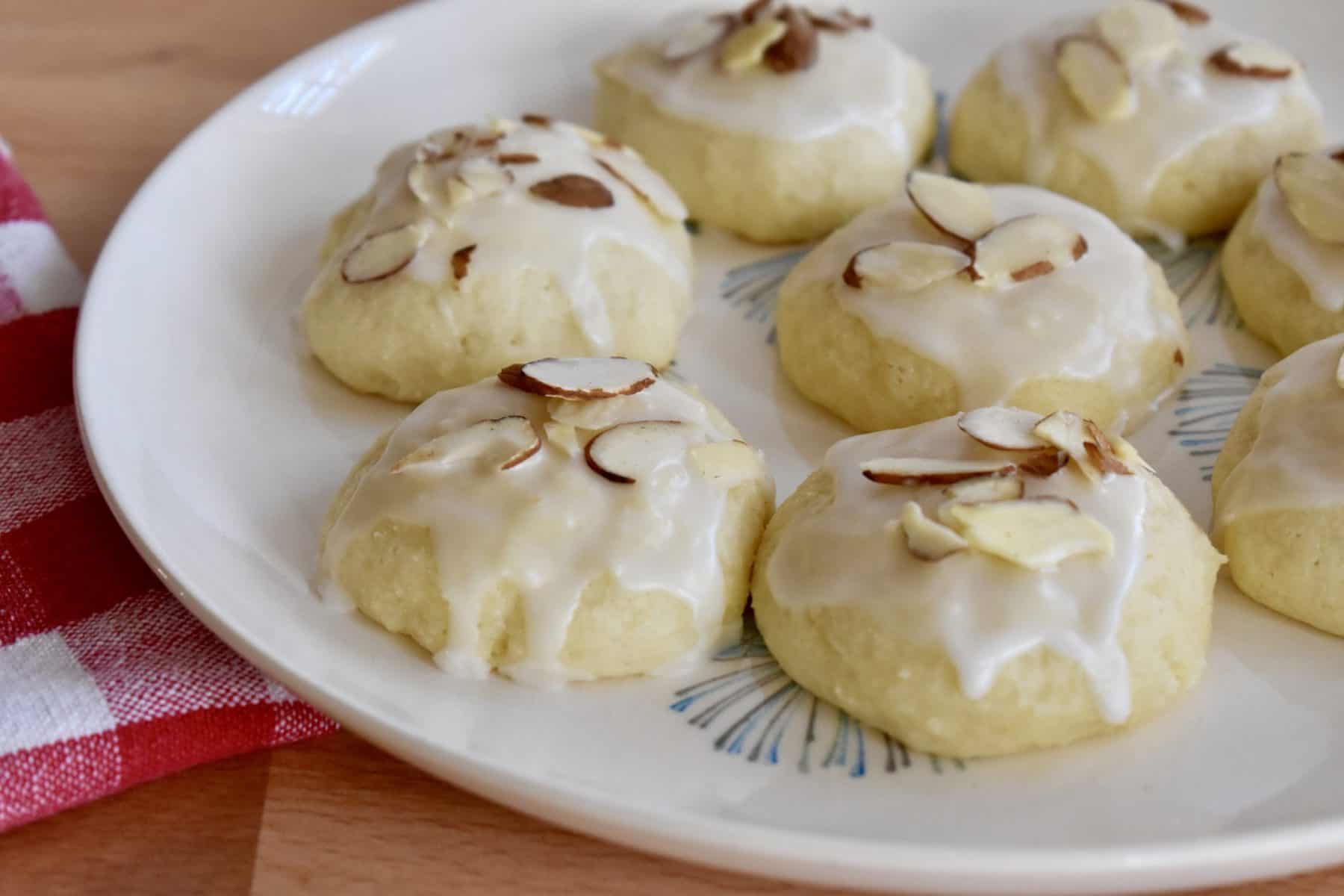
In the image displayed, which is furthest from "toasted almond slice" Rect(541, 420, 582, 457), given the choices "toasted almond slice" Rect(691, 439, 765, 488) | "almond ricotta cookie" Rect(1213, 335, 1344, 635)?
"almond ricotta cookie" Rect(1213, 335, 1344, 635)

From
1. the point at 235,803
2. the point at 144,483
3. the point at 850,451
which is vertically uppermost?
the point at 850,451

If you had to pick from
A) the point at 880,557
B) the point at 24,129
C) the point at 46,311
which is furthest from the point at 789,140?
the point at 24,129

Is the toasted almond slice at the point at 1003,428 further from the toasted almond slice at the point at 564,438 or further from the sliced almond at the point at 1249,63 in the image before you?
the sliced almond at the point at 1249,63

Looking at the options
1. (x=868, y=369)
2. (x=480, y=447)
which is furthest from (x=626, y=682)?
(x=868, y=369)

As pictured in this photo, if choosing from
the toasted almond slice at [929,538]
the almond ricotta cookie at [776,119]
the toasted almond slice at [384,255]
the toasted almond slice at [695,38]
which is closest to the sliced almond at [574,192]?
the toasted almond slice at [384,255]

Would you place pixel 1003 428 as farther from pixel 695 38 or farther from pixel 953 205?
pixel 695 38

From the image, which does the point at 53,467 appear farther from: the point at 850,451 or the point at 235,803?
the point at 850,451
